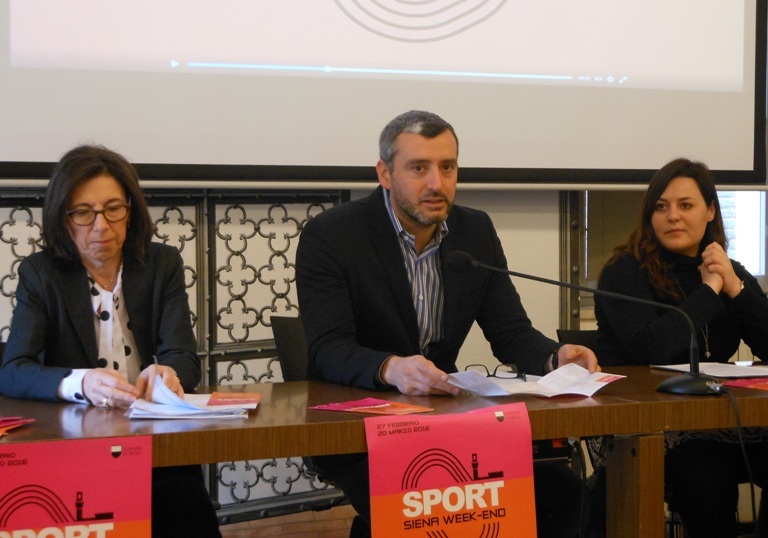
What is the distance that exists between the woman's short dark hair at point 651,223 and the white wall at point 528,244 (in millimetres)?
748

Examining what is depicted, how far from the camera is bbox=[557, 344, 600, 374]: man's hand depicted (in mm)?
1871

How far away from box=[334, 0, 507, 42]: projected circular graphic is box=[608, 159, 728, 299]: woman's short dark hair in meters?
0.99

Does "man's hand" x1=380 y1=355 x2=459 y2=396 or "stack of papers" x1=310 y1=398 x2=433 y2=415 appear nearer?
"stack of papers" x1=310 y1=398 x2=433 y2=415

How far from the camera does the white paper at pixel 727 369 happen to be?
6.25 feet

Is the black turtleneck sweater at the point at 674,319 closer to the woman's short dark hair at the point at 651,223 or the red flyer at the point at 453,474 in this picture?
the woman's short dark hair at the point at 651,223

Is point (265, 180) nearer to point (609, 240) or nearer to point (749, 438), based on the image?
point (609, 240)

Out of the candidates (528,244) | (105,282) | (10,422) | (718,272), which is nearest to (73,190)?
(105,282)

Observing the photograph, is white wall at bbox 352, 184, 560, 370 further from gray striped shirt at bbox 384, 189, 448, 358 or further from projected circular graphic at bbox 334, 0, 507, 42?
gray striped shirt at bbox 384, 189, 448, 358

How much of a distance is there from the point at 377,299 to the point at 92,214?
0.68 metres

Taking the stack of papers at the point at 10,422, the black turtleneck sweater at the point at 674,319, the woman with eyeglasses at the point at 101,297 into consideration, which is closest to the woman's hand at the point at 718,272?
the black turtleneck sweater at the point at 674,319

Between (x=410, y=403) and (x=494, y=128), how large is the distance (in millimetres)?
1740

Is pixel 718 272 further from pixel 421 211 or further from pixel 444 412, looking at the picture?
pixel 444 412

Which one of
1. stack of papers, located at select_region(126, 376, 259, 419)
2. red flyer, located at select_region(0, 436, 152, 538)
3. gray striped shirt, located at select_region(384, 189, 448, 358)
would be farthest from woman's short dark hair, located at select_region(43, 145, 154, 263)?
red flyer, located at select_region(0, 436, 152, 538)

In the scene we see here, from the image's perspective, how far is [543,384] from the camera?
1.73 meters
